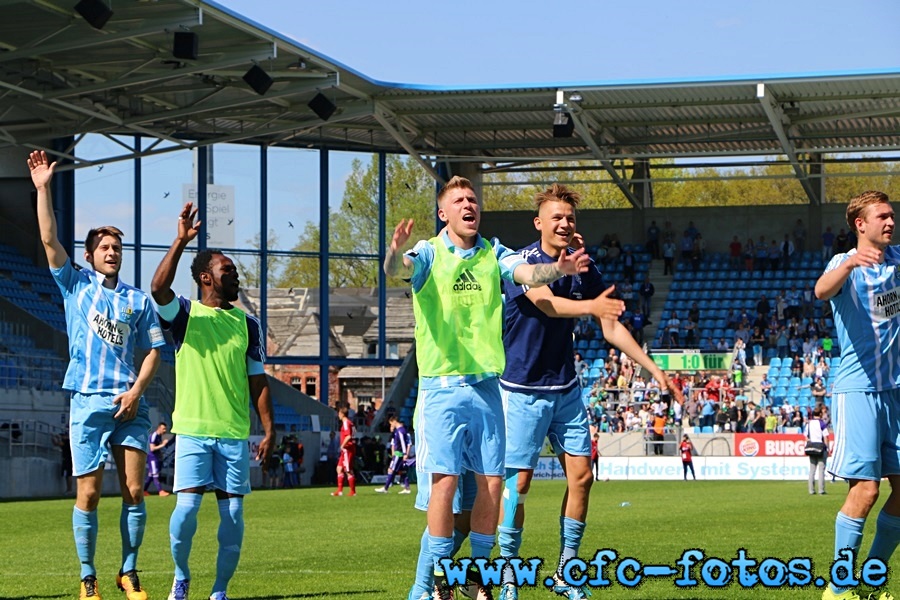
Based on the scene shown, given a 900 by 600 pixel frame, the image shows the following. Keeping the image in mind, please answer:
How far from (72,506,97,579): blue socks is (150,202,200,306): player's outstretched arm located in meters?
1.52

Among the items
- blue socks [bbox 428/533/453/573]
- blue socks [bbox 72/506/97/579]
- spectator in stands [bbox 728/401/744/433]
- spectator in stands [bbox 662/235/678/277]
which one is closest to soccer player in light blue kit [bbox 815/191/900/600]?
blue socks [bbox 428/533/453/573]

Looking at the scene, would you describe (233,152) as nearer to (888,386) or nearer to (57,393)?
(57,393)

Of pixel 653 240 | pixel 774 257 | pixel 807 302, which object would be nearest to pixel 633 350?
pixel 807 302

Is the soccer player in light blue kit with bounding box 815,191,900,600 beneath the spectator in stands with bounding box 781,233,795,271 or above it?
beneath

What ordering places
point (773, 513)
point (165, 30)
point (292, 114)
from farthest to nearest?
point (292, 114), point (165, 30), point (773, 513)

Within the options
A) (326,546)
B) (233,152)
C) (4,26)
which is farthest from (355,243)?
(326,546)

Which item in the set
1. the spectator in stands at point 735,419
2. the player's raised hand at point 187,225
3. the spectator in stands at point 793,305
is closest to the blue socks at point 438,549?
the player's raised hand at point 187,225

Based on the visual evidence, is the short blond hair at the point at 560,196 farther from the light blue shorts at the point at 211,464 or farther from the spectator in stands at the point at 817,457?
the spectator in stands at the point at 817,457

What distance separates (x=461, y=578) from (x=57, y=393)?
92.1 ft

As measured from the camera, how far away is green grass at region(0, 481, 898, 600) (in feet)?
33.0

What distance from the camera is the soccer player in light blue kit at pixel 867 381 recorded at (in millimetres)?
7996

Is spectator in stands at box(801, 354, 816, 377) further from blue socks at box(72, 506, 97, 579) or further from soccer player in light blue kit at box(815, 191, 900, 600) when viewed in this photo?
blue socks at box(72, 506, 97, 579)

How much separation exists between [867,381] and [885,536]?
894 mm

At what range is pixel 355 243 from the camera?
53.8 metres
